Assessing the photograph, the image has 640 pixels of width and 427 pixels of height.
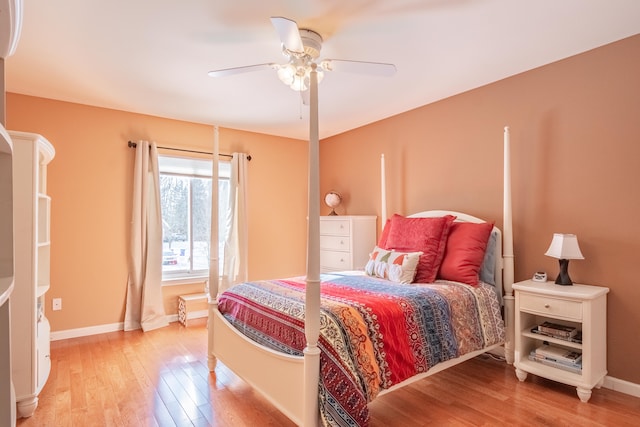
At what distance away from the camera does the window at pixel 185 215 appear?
427 centimetres

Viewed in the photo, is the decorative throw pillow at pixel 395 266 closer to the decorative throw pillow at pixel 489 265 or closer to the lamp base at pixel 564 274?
the decorative throw pillow at pixel 489 265

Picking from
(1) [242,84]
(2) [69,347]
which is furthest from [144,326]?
(1) [242,84]

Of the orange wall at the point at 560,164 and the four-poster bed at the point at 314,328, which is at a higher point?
the orange wall at the point at 560,164

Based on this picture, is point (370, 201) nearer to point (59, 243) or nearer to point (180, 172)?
point (180, 172)

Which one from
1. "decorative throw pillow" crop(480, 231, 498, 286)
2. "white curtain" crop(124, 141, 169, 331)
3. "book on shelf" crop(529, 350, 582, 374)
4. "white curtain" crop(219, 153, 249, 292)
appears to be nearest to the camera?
"book on shelf" crop(529, 350, 582, 374)

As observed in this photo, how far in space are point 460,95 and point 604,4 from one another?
1423 millimetres

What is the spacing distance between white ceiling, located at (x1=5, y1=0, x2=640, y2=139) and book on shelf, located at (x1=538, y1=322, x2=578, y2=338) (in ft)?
6.61

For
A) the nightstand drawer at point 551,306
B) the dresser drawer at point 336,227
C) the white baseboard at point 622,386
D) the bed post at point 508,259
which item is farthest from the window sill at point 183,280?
the white baseboard at point 622,386

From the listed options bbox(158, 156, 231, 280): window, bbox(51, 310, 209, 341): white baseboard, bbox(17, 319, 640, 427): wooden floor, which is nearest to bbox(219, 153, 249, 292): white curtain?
bbox(158, 156, 231, 280): window

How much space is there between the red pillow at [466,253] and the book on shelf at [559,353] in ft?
2.10

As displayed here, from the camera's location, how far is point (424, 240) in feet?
9.81

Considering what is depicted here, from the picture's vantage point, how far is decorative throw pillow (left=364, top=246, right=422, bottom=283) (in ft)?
9.05

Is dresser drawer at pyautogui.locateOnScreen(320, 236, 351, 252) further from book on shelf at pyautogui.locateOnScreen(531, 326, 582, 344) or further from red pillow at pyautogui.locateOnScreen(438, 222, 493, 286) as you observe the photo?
book on shelf at pyautogui.locateOnScreen(531, 326, 582, 344)

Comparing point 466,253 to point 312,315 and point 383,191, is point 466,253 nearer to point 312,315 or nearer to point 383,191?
point 383,191
